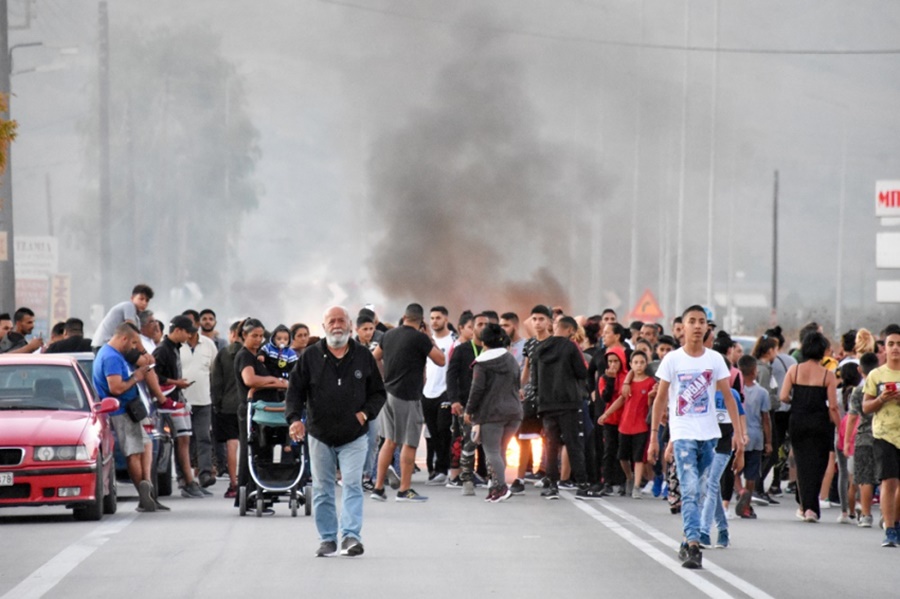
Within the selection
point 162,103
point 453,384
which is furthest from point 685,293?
point 453,384

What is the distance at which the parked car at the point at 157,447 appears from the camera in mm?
16281

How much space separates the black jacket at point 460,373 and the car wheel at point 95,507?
190 inches

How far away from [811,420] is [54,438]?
655 centimetres

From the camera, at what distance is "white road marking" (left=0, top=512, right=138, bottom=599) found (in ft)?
32.3

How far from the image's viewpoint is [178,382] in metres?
17.2

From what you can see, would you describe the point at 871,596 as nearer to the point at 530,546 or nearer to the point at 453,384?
the point at 530,546

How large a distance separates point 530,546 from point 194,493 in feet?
19.2

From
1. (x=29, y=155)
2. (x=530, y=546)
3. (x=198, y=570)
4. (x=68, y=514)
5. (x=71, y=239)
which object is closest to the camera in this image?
(x=198, y=570)

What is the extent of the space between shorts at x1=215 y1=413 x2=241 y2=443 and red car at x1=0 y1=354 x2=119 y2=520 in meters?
2.76

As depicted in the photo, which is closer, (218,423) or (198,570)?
(198,570)

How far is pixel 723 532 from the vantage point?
13.0 metres

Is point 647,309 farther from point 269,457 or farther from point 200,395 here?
point 269,457

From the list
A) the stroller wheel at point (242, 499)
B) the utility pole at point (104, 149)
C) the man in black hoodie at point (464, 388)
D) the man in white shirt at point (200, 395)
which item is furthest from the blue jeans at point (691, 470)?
the utility pole at point (104, 149)

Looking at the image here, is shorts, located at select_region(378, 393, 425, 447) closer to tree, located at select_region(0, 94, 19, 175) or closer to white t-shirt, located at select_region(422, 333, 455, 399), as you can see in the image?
white t-shirt, located at select_region(422, 333, 455, 399)
